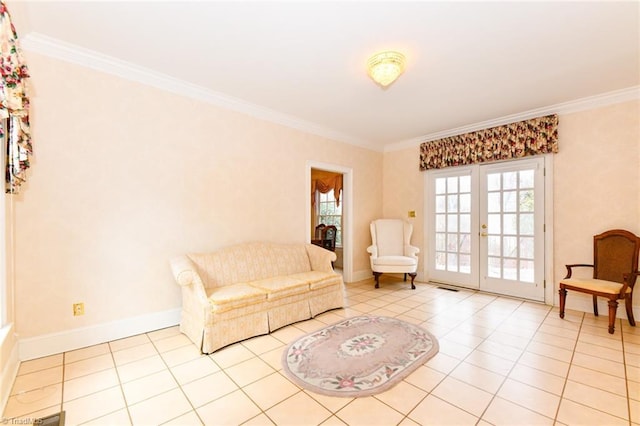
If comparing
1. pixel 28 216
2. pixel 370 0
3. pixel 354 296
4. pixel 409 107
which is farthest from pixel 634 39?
pixel 28 216

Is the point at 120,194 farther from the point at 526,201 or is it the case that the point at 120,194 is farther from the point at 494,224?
the point at 526,201

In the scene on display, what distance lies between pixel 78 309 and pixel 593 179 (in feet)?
18.6

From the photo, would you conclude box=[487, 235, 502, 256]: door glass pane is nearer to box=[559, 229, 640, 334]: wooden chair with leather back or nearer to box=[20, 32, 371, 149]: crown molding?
box=[559, 229, 640, 334]: wooden chair with leather back

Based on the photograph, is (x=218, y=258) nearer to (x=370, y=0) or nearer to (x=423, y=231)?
(x=370, y=0)

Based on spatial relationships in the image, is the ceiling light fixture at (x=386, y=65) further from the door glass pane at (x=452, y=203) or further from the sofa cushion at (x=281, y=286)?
the door glass pane at (x=452, y=203)

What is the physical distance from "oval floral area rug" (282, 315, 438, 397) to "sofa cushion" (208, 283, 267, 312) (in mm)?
551

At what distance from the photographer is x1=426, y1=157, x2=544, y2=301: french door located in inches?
152

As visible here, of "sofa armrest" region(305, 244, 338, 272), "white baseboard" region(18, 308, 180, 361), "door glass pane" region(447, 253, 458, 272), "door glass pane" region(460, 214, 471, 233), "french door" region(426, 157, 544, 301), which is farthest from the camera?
"door glass pane" region(447, 253, 458, 272)

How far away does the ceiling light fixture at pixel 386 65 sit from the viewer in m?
2.41

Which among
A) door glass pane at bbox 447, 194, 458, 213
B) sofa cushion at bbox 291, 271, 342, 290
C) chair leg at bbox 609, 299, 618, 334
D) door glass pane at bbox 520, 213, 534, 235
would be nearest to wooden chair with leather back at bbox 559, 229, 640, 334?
chair leg at bbox 609, 299, 618, 334

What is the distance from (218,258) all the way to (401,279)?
347 cm

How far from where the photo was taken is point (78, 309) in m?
2.46

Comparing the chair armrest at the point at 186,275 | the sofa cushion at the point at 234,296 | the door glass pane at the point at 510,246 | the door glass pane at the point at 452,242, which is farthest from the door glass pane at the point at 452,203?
the chair armrest at the point at 186,275

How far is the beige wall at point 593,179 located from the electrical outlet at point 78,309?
17.6 ft
